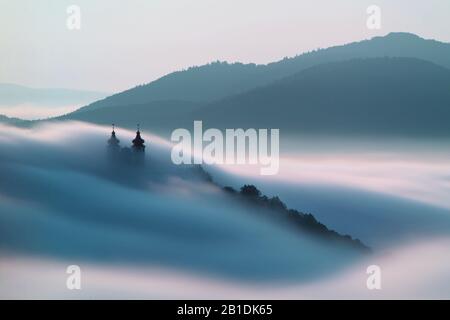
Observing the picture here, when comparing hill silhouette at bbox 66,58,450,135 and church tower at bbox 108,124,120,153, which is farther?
hill silhouette at bbox 66,58,450,135

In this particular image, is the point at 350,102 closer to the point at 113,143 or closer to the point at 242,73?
the point at 242,73

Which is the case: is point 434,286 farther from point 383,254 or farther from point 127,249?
point 127,249

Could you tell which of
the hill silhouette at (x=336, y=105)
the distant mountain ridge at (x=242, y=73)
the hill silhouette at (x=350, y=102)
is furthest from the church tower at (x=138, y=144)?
the hill silhouette at (x=350, y=102)

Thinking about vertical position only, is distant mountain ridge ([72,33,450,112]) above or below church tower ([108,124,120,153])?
above

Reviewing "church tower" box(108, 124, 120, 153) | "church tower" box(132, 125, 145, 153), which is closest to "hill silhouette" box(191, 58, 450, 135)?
"church tower" box(132, 125, 145, 153)

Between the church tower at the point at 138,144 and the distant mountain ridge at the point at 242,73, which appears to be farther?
the distant mountain ridge at the point at 242,73

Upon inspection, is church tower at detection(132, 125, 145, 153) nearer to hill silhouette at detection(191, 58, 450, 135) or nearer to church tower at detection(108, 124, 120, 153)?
church tower at detection(108, 124, 120, 153)

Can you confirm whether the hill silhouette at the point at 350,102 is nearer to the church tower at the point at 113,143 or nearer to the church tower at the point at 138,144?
the church tower at the point at 138,144

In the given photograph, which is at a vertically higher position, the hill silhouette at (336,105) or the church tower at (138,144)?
the hill silhouette at (336,105)
